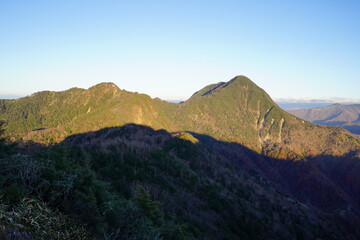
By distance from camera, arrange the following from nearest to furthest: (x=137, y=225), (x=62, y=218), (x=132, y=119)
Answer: (x=62, y=218) → (x=137, y=225) → (x=132, y=119)

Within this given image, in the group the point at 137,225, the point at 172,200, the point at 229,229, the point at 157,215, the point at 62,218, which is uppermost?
the point at 62,218

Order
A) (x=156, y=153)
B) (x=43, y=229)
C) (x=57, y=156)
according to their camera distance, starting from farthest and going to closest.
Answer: (x=156, y=153)
(x=57, y=156)
(x=43, y=229)

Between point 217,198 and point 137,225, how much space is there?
259 ft

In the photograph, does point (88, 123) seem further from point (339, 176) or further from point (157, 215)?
point (339, 176)

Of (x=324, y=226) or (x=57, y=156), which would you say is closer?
(x=57, y=156)

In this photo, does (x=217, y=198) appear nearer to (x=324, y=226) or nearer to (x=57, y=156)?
(x=324, y=226)

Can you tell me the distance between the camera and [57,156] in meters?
21.0

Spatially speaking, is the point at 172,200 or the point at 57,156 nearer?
the point at 57,156

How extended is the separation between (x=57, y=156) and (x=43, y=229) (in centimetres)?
1269

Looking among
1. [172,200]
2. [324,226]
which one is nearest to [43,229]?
[172,200]

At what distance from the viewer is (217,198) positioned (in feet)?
297

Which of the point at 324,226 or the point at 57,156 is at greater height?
the point at 57,156

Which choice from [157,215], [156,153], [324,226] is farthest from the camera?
[324,226]

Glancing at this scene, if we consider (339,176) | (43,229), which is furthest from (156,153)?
(339,176)
